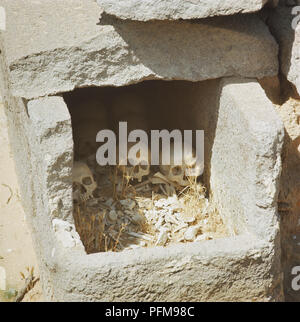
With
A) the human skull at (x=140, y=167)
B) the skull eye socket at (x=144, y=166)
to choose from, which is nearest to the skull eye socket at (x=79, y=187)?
the human skull at (x=140, y=167)

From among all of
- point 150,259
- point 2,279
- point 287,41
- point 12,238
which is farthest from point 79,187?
point 287,41

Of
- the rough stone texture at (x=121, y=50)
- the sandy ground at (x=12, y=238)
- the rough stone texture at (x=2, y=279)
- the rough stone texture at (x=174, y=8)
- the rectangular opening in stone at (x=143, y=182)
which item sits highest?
the rough stone texture at (x=174, y=8)

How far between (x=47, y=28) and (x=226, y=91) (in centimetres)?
105

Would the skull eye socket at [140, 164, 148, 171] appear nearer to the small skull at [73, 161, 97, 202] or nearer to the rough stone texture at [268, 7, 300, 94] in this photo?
the small skull at [73, 161, 97, 202]

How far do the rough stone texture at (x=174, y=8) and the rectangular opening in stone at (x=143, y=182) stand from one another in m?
0.59

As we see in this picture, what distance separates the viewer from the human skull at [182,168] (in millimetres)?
3852

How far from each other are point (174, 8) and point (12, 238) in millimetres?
1857

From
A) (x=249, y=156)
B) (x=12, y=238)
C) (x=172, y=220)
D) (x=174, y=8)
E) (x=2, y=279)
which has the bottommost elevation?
(x=2, y=279)

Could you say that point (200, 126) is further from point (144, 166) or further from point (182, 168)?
point (144, 166)

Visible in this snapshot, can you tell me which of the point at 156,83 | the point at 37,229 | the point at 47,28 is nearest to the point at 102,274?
the point at 37,229

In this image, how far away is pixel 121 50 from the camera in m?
3.29

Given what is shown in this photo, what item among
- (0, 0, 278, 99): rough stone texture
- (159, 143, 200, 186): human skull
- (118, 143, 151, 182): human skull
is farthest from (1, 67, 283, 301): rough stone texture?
(118, 143, 151, 182): human skull

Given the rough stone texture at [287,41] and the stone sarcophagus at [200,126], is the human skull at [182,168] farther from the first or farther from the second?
the rough stone texture at [287,41]

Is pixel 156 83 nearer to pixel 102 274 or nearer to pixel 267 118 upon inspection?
pixel 267 118
